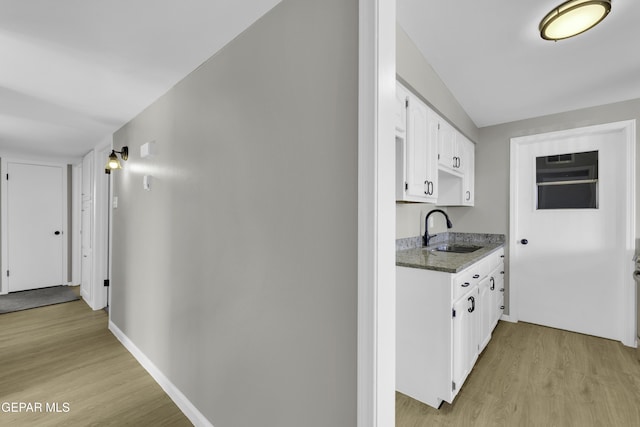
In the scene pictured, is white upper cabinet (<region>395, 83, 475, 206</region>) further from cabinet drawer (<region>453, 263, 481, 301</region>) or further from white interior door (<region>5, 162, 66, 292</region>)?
white interior door (<region>5, 162, 66, 292</region>)

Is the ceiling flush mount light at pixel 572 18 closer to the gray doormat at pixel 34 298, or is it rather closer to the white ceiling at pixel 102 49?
the white ceiling at pixel 102 49

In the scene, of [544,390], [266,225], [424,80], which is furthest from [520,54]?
[544,390]

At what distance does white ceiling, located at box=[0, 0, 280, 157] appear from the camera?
1.32 metres

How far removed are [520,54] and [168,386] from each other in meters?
3.39

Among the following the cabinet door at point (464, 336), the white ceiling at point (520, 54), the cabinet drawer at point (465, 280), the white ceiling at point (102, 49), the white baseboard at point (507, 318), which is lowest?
the white baseboard at point (507, 318)

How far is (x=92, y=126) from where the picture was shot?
2.94m

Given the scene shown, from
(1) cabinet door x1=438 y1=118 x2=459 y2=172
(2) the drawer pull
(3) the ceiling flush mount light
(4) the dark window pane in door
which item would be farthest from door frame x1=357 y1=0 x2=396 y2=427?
(4) the dark window pane in door

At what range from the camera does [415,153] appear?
2.08 metres

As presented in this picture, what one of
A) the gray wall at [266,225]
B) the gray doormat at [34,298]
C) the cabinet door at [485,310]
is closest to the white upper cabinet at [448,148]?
the cabinet door at [485,310]

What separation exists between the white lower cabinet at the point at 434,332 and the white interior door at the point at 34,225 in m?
Result: 5.64

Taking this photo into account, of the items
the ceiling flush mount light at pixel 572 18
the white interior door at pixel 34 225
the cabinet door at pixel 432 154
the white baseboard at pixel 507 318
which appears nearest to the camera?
the ceiling flush mount light at pixel 572 18

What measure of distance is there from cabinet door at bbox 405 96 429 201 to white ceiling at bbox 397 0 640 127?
349 millimetres

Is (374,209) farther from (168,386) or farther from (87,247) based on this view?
(87,247)

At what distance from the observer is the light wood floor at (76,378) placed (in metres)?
1.80
